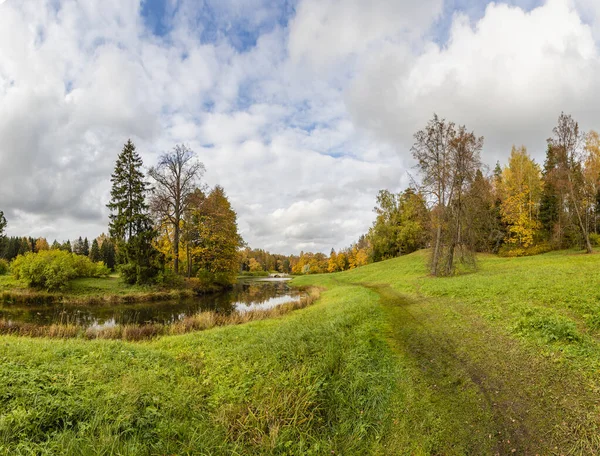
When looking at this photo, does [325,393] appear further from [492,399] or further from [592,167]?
[592,167]

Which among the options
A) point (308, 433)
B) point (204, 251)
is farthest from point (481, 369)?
point (204, 251)

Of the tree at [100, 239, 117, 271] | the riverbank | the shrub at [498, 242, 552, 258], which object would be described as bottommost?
the riverbank

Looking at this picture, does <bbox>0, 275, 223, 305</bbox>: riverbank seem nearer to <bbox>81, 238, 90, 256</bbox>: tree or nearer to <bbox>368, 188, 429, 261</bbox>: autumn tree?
→ <bbox>368, 188, 429, 261</bbox>: autumn tree

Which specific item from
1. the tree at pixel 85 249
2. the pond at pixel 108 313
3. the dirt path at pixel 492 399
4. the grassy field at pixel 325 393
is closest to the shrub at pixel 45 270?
the pond at pixel 108 313

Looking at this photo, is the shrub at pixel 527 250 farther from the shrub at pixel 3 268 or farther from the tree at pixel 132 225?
the shrub at pixel 3 268

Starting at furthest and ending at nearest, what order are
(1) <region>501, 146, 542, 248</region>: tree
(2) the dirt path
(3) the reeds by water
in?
(1) <region>501, 146, 542, 248</region>: tree → (3) the reeds by water → (2) the dirt path

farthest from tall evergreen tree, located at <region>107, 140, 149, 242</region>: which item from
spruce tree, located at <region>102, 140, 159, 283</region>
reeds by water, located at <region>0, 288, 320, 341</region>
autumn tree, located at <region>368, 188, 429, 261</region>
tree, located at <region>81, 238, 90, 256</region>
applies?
tree, located at <region>81, 238, 90, 256</region>

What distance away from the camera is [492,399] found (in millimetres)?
5305

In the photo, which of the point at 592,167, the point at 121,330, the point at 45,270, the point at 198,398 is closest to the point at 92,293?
the point at 45,270

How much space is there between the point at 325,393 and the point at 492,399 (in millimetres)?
3121

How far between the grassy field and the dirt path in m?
0.02

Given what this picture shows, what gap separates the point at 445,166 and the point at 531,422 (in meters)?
21.3

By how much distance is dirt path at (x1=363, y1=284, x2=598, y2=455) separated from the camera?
14.2ft

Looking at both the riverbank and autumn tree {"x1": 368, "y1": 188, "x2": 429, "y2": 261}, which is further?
autumn tree {"x1": 368, "y1": 188, "x2": 429, "y2": 261}
